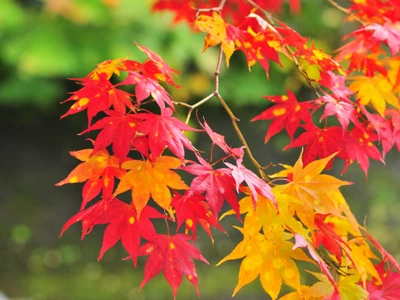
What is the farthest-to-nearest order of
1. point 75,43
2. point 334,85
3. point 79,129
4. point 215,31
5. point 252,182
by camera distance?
1. point 79,129
2. point 75,43
3. point 334,85
4. point 215,31
5. point 252,182

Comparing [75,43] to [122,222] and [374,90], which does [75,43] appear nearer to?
[374,90]

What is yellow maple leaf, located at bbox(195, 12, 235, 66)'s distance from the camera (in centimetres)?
125

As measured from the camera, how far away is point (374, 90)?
1.52 metres

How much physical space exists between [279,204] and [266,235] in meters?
0.06

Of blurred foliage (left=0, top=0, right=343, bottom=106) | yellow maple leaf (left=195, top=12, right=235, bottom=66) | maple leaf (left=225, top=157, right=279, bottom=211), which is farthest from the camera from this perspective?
blurred foliage (left=0, top=0, right=343, bottom=106)

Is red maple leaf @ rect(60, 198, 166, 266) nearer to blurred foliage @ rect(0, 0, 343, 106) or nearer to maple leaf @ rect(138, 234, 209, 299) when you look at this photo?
maple leaf @ rect(138, 234, 209, 299)

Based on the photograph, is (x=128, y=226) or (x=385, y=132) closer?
(x=128, y=226)

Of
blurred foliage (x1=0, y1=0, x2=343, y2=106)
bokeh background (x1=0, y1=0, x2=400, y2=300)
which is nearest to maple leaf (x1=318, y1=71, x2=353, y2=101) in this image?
bokeh background (x1=0, y1=0, x2=400, y2=300)

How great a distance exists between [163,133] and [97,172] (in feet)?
0.57

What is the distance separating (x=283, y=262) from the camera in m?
1.08

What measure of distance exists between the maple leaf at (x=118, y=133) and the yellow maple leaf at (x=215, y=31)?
26 centimetres

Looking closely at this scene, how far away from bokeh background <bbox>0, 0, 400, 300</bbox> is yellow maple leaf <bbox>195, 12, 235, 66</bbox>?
8.21 ft

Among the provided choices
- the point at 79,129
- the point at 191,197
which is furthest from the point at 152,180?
the point at 79,129

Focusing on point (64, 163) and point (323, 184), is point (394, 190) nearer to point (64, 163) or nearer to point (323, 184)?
point (64, 163)
